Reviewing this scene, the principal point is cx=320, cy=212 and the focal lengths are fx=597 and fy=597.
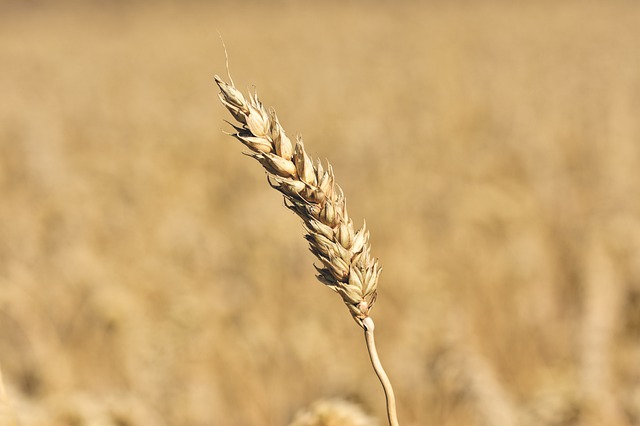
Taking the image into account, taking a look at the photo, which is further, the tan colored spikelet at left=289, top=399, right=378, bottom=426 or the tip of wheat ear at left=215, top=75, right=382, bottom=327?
the tan colored spikelet at left=289, top=399, right=378, bottom=426

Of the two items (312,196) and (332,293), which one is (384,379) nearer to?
(312,196)

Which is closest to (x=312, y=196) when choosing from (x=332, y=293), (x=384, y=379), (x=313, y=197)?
(x=313, y=197)

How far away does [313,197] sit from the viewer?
0.70 meters

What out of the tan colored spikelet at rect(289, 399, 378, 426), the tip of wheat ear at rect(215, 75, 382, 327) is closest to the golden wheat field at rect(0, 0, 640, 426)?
the tan colored spikelet at rect(289, 399, 378, 426)

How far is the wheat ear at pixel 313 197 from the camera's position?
2.25ft

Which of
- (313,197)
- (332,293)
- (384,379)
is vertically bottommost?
(384,379)

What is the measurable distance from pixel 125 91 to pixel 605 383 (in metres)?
12.8

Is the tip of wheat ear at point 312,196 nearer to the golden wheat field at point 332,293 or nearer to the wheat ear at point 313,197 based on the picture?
the wheat ear at point 313,197

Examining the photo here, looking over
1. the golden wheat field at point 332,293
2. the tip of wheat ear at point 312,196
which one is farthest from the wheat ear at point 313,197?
the golden wheat field at point 332,293

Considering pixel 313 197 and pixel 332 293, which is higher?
pixel 332 293

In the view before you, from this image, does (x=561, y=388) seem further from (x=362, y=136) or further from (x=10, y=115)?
(x=10, y=115)

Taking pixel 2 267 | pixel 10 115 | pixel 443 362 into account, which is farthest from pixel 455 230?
pixel 10 115

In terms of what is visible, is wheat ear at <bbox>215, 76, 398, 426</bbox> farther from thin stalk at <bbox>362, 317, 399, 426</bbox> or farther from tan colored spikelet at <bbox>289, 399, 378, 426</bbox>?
tan colored spikelet at <bbox>289, 399, 378, 426</bbox>

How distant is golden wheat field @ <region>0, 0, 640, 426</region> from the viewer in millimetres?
2523
